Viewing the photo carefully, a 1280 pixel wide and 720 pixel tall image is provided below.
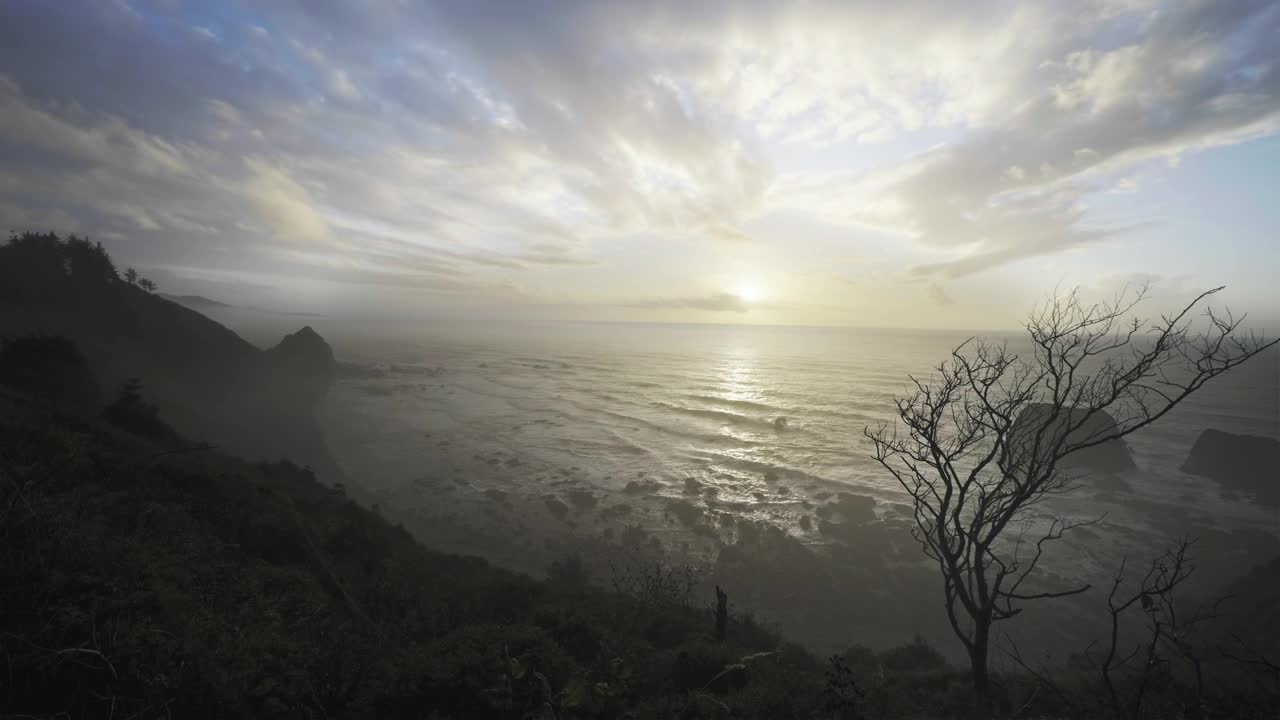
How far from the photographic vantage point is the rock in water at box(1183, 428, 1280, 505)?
109 feet

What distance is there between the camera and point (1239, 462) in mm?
34875

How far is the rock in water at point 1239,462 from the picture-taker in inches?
1313

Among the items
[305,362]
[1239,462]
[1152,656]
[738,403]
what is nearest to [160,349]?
[305,362]

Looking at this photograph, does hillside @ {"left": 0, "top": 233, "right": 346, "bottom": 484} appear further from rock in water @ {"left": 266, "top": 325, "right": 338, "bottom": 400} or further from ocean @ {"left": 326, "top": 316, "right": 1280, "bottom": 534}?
ocean @ {"left": 326, "top": 316, "right": 1280, "bottom": 534}

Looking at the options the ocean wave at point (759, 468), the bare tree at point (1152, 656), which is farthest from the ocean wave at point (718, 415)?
the bare tree at point (1152, 656)

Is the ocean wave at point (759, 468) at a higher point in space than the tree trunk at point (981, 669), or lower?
lower

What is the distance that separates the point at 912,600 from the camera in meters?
21.4

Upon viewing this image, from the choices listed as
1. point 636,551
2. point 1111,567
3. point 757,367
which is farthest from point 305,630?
point 757,367

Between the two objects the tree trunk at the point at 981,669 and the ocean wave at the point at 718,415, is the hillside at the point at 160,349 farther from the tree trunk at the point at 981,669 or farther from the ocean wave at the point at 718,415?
the tree trunk at the point at 981,669

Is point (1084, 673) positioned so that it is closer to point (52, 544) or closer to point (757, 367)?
point (52, 544)

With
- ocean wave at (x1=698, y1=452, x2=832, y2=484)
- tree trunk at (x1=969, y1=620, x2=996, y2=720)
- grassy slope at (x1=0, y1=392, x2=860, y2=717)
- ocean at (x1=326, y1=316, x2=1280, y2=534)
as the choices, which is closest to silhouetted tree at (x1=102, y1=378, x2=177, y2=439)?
grassy slope at (x1=0, y1=392, x2=860, y2=717)

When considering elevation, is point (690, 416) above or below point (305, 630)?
below

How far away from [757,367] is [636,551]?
8036 centimetres

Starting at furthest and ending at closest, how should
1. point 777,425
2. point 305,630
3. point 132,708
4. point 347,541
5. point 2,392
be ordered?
1. point 777,425
2. point 2,392
3. point 347,541
4. point 305,630
5. point 132,708
